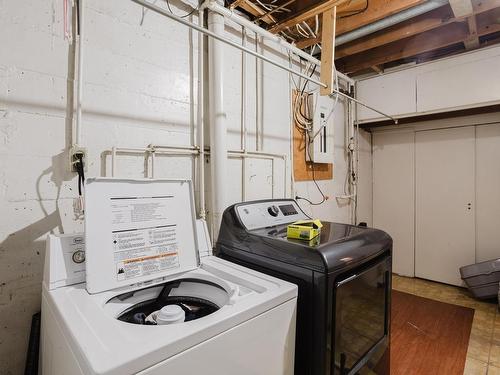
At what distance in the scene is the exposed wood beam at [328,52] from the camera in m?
1.83

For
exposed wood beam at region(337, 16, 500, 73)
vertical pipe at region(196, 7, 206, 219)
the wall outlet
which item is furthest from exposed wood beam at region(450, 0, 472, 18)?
the wall outlet

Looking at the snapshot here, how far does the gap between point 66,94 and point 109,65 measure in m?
0.29

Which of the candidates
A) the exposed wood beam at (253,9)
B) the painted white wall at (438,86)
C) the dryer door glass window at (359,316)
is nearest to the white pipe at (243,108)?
the exposed wood beam at (253,9)

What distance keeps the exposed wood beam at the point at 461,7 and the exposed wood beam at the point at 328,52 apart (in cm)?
91

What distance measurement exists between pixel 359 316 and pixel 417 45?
278 centimetres

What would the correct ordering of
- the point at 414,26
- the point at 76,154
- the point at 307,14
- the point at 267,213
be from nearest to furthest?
1. the point at 76,154
2. the point at 267,213
3. the point at 307,14
4. the point at 414,26

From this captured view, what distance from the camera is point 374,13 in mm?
2152

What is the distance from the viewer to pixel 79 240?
1.18m

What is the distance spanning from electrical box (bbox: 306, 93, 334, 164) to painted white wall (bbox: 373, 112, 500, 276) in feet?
4.84

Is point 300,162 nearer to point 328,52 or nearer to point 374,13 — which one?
point 328,52

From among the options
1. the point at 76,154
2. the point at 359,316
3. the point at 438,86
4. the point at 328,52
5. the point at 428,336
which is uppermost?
the point at 438,86

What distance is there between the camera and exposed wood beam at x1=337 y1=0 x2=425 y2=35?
6.58 ft

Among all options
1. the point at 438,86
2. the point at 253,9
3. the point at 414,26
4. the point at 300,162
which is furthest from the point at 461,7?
the point at 300,162

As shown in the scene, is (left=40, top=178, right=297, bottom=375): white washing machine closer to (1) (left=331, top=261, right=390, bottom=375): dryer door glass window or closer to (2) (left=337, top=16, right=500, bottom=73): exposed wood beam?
(1) (left=331, top=261, right=390, bottom=375): dryer door glass window
